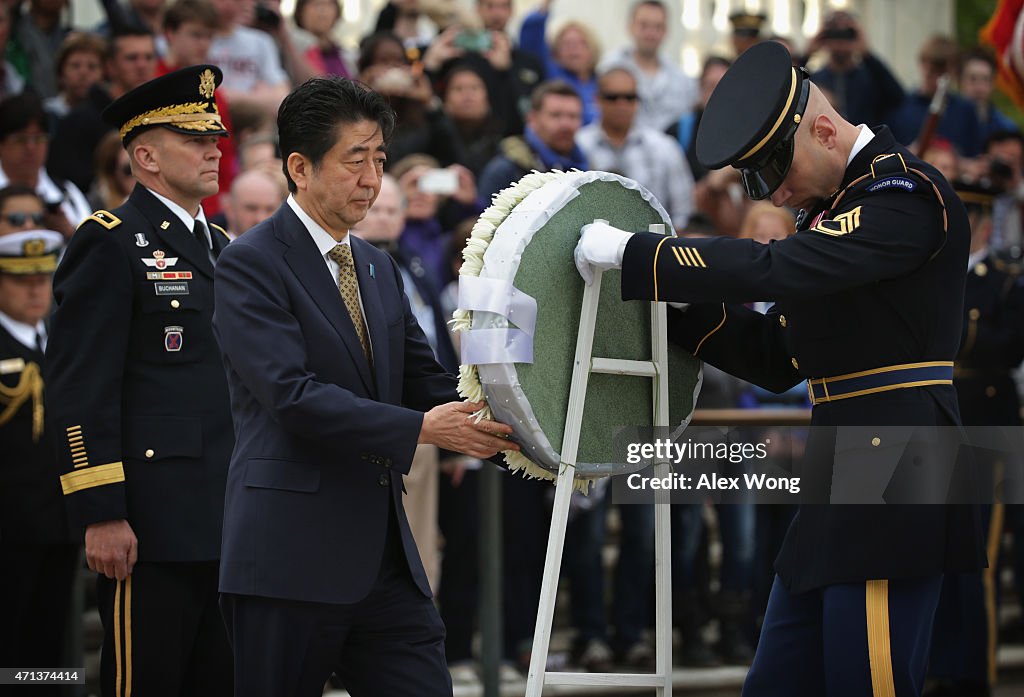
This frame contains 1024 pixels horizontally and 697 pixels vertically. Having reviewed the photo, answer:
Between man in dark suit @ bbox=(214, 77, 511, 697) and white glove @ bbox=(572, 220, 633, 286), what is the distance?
473mm

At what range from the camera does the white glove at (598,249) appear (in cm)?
344

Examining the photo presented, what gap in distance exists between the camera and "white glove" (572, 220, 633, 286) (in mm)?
3438

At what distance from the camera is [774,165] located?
11.7 feet

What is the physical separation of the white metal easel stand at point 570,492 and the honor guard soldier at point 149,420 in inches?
42.1

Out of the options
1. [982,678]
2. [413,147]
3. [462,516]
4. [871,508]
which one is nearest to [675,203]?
[413,147]

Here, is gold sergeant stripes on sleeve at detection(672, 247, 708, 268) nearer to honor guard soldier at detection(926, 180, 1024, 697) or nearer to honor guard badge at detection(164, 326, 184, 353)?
honor guard badge at detection(164, 326, 184, 353)

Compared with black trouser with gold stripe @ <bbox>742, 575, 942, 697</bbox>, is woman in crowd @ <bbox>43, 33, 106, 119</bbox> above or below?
above

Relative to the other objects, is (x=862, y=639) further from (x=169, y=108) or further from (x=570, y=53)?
(x=570, y=53)

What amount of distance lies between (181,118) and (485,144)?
4197 mm

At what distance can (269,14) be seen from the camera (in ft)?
28.2

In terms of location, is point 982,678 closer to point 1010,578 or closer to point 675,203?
point 1010,578

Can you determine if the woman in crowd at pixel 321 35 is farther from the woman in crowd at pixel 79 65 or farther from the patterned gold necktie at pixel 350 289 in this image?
the patterned gold necktie at pixel 350 289

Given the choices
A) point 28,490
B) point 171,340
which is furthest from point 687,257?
point 28,490

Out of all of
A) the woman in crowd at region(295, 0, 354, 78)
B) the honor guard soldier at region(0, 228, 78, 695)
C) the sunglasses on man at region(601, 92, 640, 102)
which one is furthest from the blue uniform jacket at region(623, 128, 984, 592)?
the woman in crowd at region(295, 0, 354, 78)
